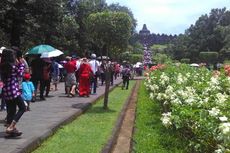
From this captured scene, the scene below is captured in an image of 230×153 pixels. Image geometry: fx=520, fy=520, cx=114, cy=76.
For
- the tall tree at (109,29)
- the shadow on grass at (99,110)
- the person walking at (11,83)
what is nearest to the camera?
the person walking at (11,83)

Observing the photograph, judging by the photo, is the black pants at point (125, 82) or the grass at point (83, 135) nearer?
the grass at point (83, 135)

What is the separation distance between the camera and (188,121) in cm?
775

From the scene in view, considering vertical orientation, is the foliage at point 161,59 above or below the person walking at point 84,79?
above

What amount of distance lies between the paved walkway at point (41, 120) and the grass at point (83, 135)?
0.17 metres

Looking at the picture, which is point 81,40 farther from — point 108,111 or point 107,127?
point 107,127

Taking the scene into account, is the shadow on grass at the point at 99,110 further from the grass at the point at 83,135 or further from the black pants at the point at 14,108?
the black pants at the point at 14,108

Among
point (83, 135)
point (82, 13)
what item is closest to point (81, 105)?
point (83, 135)

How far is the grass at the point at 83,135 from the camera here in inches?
359

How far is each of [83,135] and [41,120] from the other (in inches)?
69.6

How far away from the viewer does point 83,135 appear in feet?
34.9

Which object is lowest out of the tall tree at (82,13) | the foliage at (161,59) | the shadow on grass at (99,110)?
the shadow on grass at (99,110)

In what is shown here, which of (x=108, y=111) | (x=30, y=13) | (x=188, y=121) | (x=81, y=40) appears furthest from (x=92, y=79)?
(x=81, y=40)

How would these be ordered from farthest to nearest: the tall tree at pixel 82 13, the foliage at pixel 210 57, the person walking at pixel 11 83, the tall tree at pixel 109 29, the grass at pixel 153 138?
Answer: the foliage at pixel 210 57 → the tall tree at pixel 82 13 → the tall tree at pixel 109 29 → the grass at pixel 153 138 → the person walking at pixel 11 83

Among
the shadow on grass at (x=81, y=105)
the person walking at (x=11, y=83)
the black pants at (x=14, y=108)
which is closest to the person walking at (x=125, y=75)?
the shadow on grass at (x=81, y=105)
